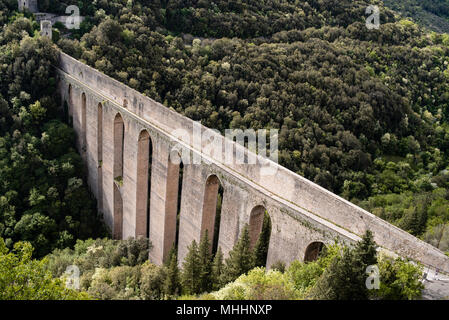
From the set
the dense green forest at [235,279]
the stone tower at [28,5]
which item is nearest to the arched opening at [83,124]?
the dense green forest at [235,279]

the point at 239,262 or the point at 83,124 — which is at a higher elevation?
the point at 239,262

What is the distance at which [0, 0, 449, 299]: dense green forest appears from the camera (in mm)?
20406

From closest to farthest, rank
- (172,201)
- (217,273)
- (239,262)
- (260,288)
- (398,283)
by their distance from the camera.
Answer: (260,288) → (398,283) → (239,262) → (217,273) → (172,201)

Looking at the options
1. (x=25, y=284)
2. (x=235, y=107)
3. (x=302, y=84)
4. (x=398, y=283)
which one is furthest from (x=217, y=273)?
(x=302, y=84)

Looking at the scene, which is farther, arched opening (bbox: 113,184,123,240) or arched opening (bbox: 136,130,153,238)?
arched opening (bbox: 113,184,123,240)

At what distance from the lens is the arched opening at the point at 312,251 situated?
15.5 meters

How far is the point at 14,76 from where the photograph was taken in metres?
28.2

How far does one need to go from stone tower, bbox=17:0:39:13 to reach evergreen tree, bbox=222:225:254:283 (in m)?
27.2

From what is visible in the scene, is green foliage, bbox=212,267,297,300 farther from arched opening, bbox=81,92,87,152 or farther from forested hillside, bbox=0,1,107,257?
arched opening, bbox=81,92,87,152

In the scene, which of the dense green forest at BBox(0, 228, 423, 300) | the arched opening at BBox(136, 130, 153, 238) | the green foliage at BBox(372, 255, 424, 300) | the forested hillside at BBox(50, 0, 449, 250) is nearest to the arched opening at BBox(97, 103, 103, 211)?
the arched opening at BBox(136, 130, 153, 238)

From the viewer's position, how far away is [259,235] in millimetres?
17344

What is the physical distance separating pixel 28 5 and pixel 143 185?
19.5 metres

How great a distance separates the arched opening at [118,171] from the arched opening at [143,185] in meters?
2.06

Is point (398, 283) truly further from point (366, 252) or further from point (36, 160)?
point (36, 160)
